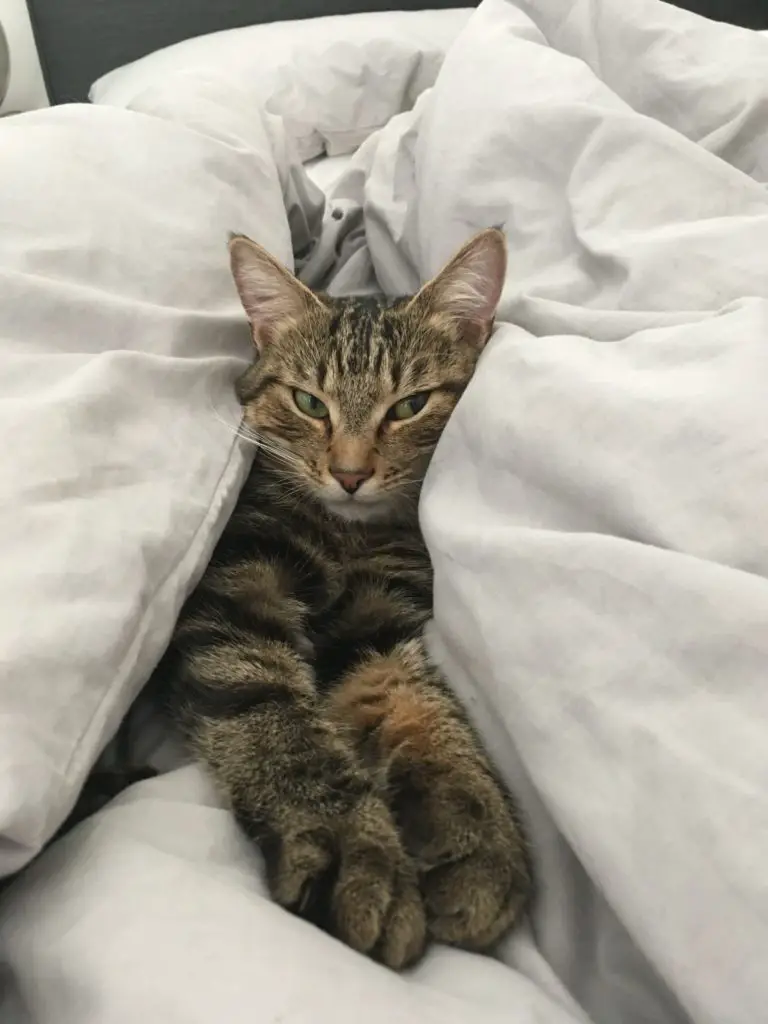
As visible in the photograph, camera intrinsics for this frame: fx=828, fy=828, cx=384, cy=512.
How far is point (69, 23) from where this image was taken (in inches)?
89.6

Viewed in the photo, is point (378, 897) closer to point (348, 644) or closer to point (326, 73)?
point (348, 644)

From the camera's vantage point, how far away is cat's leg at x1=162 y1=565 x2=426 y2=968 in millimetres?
634

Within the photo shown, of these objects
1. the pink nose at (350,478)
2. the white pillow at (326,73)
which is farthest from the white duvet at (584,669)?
the white pillow at (326,73)

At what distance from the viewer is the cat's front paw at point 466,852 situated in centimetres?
65

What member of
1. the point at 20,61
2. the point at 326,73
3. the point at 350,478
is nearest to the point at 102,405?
the point at 350,478

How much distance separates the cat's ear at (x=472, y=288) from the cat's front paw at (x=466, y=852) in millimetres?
539

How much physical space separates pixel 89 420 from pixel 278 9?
2087mm

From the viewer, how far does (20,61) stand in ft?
7.41

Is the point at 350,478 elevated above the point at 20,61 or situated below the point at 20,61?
below

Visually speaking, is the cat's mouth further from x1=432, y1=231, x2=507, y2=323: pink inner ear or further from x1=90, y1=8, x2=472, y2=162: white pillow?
x1=90, y1=8, x2=472, y2=162: white pillow

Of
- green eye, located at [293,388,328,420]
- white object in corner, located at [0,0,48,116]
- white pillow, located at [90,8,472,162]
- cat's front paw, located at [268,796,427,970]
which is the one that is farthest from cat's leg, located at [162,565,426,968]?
white object in corner, located at [0,0,48,116]

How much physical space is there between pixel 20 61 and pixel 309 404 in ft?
5.94

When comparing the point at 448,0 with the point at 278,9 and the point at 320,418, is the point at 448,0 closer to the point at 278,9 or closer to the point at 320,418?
the point at 278,9

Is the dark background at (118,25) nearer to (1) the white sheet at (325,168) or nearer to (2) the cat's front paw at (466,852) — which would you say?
(1) the white sheet at (325,168)
